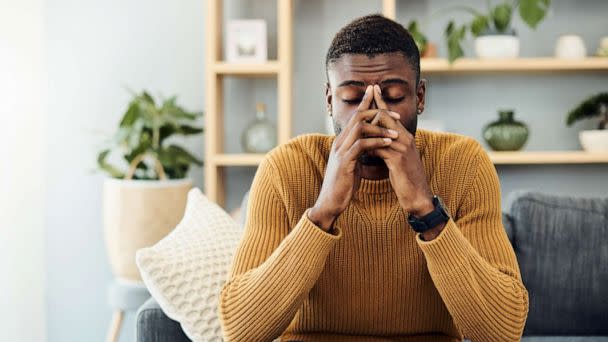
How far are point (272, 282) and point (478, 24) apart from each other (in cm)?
175

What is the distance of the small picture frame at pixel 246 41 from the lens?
9.27 feet

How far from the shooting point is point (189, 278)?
5.14 feet

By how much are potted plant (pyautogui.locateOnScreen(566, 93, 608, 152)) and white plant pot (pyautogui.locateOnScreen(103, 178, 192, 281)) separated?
1605 mm

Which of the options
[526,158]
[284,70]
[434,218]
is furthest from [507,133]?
[434,218]

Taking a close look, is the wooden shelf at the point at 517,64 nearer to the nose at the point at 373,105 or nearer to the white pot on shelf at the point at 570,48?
the white pot on shelf at the point at 570,48

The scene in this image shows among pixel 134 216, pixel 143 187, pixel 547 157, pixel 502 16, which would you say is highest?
pixel 502 16

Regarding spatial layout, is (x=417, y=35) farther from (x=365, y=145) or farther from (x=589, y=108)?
(x=365, y=145)

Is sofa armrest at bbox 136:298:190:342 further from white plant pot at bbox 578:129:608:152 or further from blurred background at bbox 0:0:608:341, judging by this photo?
white plant pot at bbox 578:129:608:152

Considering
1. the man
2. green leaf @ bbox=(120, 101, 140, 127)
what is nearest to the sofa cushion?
the man

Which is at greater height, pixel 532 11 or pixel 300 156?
pixel 532 11

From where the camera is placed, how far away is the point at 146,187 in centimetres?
254

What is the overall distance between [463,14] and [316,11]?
618 millimetres

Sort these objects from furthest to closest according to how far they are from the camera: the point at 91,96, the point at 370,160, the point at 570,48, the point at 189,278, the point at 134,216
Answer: the point at 91,96 → the point at 570,48 → the point at 134,216 → the point at 189,278 → the point at 370,160

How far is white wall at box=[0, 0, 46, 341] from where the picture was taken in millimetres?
2502
